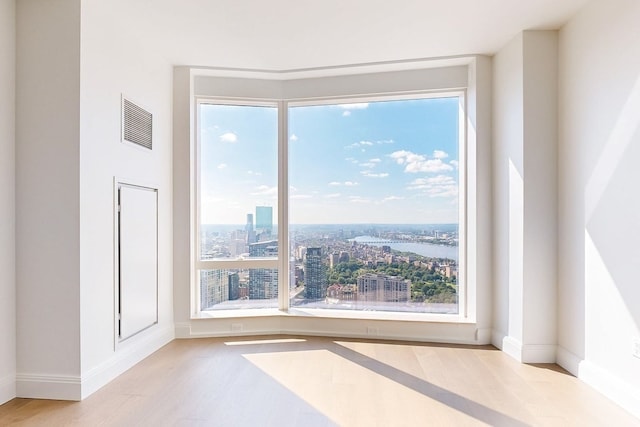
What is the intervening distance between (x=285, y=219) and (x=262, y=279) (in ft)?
2.40

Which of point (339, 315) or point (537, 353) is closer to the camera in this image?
point (537, 353)

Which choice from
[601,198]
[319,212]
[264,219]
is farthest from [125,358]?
[601,198]

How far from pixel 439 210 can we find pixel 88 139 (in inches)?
129

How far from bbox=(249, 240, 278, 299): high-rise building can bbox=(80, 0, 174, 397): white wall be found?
112cm

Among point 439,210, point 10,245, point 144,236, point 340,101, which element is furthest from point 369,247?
point 10,245

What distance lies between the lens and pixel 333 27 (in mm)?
3152

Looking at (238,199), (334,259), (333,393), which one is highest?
(238,199)

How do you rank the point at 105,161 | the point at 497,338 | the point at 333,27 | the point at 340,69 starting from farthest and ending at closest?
the point at 340,69 → the point at 497,338 → the point at 333,27 → the point at 105,161

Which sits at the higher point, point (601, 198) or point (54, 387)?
point (601, 198)

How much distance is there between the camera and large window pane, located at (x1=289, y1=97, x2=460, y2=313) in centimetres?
404

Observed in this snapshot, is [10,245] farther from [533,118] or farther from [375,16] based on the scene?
[533,118]

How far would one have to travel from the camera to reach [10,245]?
8.59 ft

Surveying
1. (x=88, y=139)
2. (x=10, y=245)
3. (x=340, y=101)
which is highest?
(x=340, y=101)

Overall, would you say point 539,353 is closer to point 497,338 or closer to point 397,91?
point 497,338
